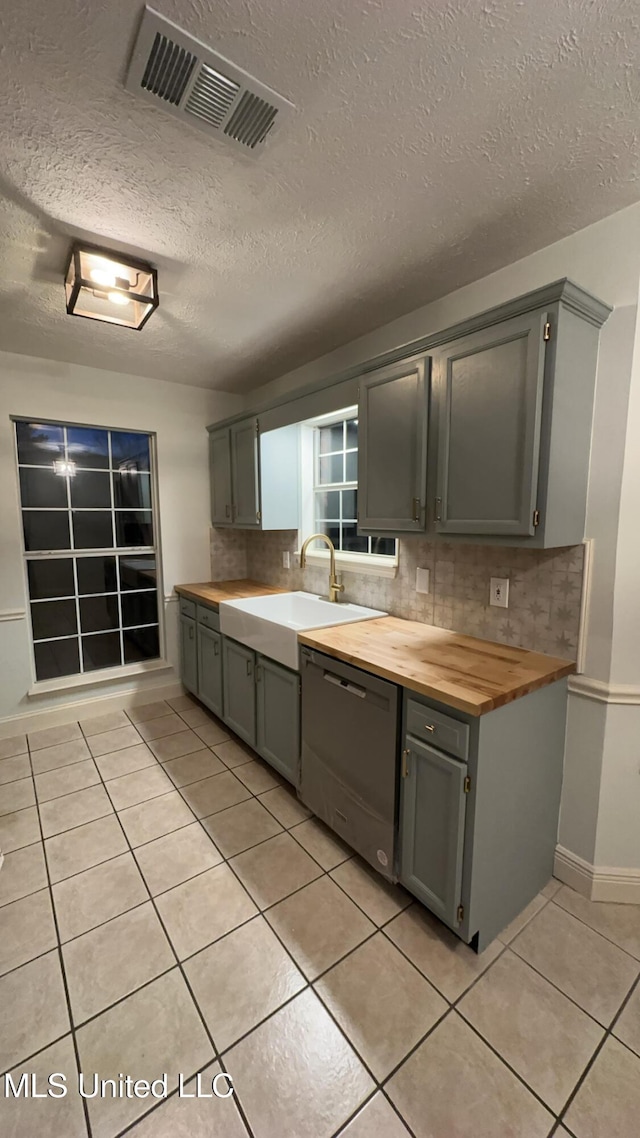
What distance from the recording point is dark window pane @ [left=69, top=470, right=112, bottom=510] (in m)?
3.14

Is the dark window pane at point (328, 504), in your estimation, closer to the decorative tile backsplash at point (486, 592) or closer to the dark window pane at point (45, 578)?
the decorative tile backsplash at point (486, 592)

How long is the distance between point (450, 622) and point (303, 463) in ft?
5.30

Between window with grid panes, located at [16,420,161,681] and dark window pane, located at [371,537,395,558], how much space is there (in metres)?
1.86

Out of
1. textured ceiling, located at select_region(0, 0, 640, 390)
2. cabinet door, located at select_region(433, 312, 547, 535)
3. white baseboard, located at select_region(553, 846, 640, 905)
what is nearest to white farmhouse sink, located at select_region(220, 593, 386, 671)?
cabinet door, located at select_region(433, 312, 547, 535)

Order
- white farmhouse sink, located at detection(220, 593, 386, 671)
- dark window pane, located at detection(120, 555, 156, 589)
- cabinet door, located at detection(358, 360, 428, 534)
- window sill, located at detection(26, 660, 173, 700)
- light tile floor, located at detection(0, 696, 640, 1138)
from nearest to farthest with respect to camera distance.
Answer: light tile floor, located at detection(0, 696, 640, 1138) < cabinet door, located at detection(358, 360, 428, 534) < white farmhouse sink, located at detection(220, 593, 386, 671) < window sill, located at detection(26, 660, 173, 700) < dark window pane, located at detection(120, 555, 156, 589)

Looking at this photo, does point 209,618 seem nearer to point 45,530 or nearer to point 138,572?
point 138,572

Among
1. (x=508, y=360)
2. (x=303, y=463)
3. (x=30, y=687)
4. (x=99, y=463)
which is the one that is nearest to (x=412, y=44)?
(x=508, y=360)

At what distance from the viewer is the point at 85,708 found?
321cm

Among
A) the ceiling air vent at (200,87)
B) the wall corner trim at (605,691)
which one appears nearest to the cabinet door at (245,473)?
the ceiling air vent at (200,87)

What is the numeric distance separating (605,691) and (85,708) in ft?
10.8

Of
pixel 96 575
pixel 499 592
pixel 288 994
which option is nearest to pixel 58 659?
pixel 96 575

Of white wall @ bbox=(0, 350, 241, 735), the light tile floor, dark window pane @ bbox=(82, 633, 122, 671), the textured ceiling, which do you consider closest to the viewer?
the textured ceiling

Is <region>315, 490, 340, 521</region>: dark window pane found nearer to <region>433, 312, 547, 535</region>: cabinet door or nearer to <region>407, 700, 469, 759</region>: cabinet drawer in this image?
<region>433, 312, 547, 535</region>: cabinet door

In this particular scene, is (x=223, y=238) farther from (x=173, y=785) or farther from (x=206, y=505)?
(x=173, y=785)
